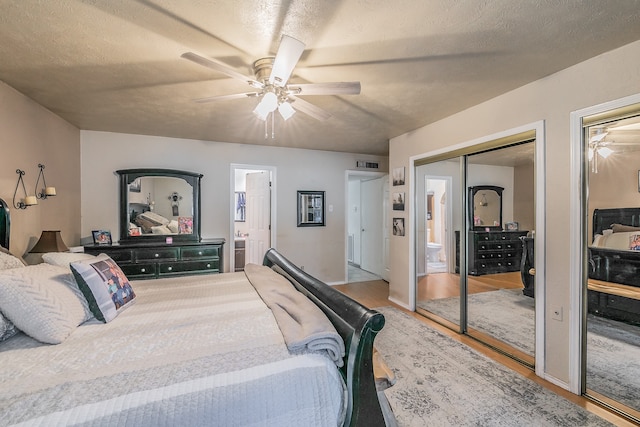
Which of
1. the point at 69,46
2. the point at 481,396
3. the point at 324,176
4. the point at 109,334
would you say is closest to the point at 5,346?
the point at 109,334

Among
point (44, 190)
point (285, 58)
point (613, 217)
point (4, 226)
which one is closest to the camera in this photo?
point (285, 58)

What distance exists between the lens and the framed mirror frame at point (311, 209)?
4.96 metres

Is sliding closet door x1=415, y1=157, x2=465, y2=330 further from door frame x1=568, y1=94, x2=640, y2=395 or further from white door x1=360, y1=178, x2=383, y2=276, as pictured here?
white door x1=360, y1=178, x2=383, y2=276

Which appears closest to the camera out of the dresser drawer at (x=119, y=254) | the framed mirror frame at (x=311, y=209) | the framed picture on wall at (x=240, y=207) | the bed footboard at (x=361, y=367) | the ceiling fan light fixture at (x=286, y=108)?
the bed footboard at (x=361, y=367)

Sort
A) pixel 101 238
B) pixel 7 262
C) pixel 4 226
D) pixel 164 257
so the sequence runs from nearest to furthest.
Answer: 1. pixel 7 262
2. pixel 4 226
3. pixel 101 238
4. pixel 164 257

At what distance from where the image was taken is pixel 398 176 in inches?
161

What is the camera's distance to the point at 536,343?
2.35m

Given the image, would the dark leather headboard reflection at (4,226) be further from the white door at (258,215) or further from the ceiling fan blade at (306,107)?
the white door at (258,215)

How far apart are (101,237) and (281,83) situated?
331 centimetres

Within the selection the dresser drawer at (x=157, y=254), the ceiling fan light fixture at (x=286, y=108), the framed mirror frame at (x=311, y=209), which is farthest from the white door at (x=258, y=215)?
the ceiling fan light fixture at (x=286, y=108)

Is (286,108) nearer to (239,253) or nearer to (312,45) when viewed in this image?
(312,45)

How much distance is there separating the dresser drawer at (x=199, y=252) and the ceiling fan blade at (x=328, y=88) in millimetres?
2777

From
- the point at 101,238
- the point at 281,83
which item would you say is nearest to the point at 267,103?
the point at 281,83

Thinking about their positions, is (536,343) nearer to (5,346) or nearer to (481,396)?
(481,396)
